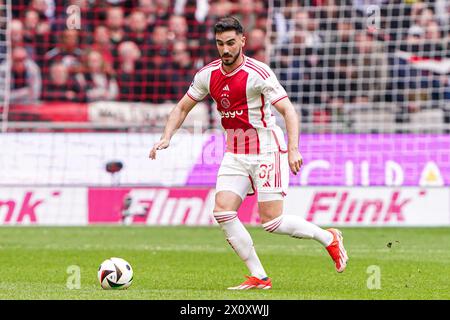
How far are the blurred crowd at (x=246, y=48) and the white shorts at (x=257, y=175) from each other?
9.88 meters

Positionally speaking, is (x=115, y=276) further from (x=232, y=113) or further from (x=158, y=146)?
(x=232, y=113)

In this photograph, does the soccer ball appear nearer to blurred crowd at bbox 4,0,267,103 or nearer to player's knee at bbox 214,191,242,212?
player's knee at bbox 214,191,242,212

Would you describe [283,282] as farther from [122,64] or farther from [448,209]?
[122,64]

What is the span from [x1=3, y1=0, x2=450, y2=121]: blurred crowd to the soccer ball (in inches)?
417

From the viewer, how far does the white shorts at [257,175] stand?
34.6 ft

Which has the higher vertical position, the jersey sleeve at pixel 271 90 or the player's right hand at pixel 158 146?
the jersey sleeve at pixel 271 90

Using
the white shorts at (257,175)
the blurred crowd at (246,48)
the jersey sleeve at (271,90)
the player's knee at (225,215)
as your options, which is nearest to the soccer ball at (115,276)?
the player's knee at (225,215)

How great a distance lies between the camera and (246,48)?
21.6 meters

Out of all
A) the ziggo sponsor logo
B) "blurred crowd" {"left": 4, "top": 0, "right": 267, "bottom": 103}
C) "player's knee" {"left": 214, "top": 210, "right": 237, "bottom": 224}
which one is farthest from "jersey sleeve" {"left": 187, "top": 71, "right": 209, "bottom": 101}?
"blurred crowd" {"left": 4, "top": 0, "right": 267, "bottom": 103}

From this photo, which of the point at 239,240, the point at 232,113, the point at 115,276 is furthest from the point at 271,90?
the point at 115,276

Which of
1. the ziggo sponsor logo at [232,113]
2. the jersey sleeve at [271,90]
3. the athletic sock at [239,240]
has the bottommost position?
the athletic sock at [239,240]

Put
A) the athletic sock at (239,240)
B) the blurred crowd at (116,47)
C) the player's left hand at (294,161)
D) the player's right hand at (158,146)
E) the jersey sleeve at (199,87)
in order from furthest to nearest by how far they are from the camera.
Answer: the blurred crowd at (116,47) → the jersey sleeve at (199,87) → the athletic sock at (239,240) → the player's right hand at (158,146) → the player's left hand at (294,161)

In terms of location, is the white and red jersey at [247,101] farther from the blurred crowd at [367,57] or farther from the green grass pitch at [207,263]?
the blurred crowd at [367,57]
